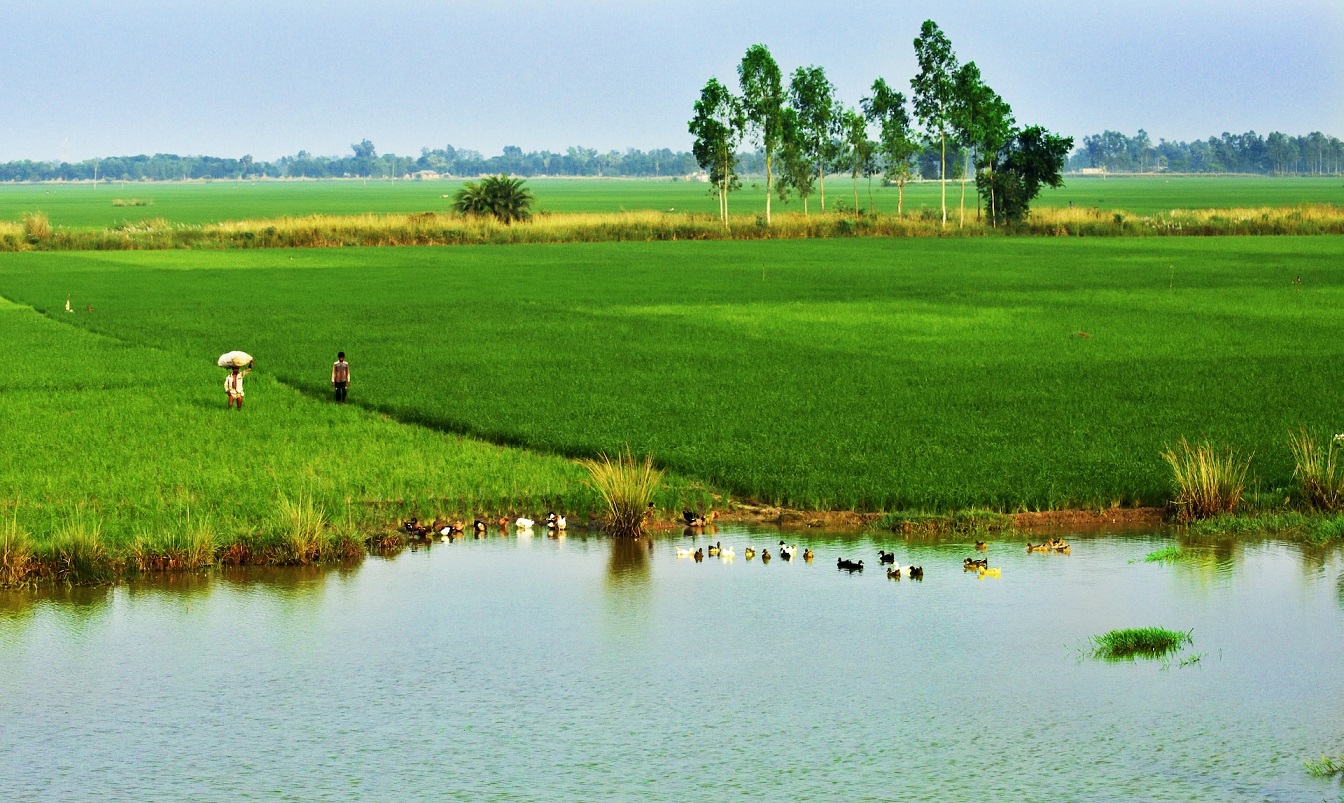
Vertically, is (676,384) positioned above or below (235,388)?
below

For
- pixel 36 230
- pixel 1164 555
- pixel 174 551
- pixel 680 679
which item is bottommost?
pixel 1164 555

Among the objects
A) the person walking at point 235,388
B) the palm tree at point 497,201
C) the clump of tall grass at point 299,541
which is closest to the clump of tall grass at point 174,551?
the clump of tall grass at point 299,541

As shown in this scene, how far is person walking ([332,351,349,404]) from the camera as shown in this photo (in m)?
26.4

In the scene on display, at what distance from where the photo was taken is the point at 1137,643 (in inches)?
520

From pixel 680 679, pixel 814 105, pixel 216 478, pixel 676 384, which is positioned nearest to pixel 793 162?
pixel 814 105

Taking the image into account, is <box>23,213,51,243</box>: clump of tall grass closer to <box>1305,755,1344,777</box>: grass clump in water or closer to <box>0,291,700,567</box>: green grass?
<box>0,291,700,567</box>: green grass

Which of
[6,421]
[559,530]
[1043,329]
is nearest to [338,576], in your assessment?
[559,530]

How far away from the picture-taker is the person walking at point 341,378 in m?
26.4

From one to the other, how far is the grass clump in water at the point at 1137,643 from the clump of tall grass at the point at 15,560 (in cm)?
999

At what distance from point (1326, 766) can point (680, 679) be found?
4.68 meters

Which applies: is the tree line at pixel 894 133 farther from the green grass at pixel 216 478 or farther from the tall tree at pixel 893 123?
the green grass at pixel 216 478

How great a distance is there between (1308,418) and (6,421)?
65.9 ft

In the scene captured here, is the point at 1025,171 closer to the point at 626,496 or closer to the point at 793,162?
the point at 793,162

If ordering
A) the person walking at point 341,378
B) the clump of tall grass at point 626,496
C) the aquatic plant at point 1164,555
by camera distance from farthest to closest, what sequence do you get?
the person walking at point 341,378 → the clump of tall grass at point 626,496 → the aquatic plant at point 1164,555
